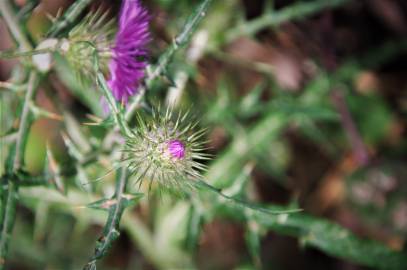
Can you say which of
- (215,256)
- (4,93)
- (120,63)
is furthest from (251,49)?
(120,63)

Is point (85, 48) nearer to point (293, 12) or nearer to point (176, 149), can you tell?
point (176, 149)

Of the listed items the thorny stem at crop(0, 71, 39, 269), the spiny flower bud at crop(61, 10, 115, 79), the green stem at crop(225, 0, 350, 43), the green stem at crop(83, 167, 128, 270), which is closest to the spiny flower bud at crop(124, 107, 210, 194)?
the green stem at crop(83, 167, 128, 270)

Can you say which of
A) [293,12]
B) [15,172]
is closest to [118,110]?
[15,172]

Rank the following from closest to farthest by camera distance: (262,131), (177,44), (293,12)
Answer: (177,44)
(293,12)
(262,131)

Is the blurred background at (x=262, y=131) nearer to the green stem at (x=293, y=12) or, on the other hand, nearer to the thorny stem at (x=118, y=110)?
the green stem at (x=293, y=12)

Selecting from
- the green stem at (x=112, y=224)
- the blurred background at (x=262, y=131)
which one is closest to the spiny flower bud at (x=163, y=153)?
A: the green stem at (x=112, y=224)

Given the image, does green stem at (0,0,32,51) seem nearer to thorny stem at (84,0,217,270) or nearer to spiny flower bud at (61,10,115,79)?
spiny flower bud at (61,10,115,79)

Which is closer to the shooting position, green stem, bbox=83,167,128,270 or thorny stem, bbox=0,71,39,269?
green stem, bbox=83,167,128,270
